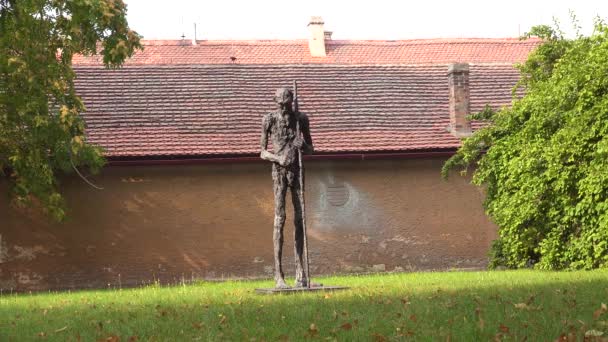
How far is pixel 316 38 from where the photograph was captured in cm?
4412

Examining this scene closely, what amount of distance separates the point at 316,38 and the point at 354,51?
1956 millimetres

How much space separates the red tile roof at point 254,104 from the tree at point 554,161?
3662 mm

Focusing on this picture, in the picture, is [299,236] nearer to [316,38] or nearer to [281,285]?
[281,285]

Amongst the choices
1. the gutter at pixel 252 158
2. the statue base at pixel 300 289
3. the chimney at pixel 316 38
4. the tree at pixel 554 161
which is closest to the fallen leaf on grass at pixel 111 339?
the statue base at pixel 300 289

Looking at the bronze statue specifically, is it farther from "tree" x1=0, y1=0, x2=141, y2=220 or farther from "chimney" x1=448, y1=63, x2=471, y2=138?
"chimney" x1=448, y1=63, x2=471, y2=138

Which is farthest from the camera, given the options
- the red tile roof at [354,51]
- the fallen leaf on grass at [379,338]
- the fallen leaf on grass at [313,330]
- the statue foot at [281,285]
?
the red tile roof at [354,51]

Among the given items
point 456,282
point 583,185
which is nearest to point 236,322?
point 456,282

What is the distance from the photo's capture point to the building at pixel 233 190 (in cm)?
2258

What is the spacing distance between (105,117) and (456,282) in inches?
→ 473

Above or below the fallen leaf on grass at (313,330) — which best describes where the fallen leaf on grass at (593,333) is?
above

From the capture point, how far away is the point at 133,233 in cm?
2280

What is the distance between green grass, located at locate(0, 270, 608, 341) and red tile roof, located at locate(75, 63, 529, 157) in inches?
405

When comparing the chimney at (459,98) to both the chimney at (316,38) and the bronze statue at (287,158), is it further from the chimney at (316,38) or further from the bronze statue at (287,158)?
the chimney at (316,38)

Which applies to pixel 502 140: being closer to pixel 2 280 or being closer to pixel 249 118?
pixel 249 118
